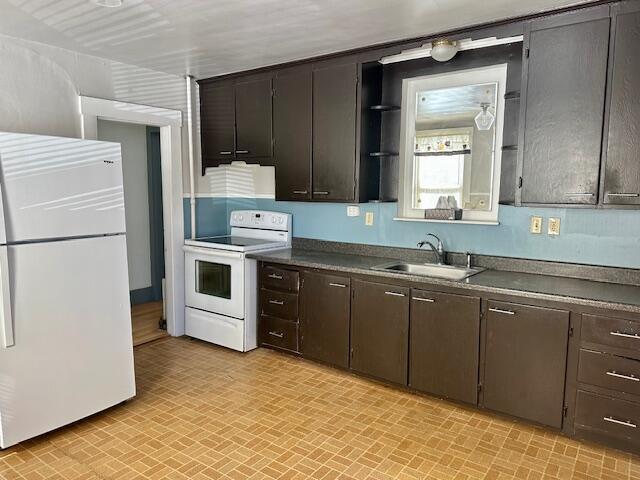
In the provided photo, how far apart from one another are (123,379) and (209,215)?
2.02 m

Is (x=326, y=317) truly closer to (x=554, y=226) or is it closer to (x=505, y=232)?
(x=505, y=232)

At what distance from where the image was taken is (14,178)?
7.52 ft

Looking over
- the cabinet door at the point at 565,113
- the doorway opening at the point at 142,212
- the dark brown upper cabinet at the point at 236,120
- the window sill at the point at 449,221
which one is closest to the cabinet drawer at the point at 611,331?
the cabinet door at the point at 565,113

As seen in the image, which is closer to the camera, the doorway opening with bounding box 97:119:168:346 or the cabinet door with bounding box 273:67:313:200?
the cabinet door with bounding box 273:67:313:200

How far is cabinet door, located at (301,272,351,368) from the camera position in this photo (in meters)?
3.32

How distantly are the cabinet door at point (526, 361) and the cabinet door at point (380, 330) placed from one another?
0.56 meters

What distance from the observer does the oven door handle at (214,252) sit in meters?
3.74

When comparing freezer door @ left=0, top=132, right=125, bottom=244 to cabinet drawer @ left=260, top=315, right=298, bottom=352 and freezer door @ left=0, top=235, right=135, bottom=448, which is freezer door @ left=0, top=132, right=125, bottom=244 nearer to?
freezer door @ left=0, top=235, right=135, bottom=448

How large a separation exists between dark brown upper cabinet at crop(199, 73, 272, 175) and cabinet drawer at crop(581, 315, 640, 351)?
2.71 metres

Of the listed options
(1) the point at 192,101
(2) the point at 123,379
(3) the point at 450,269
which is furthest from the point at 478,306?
(1) the point at 192,101

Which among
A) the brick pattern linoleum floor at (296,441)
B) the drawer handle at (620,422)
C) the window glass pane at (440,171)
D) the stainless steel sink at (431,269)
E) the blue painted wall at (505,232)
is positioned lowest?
the brick pattern linoleum floor at (296,441)

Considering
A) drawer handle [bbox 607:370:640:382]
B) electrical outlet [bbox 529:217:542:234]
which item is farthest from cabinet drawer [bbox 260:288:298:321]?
drawer handle [bbox 607:370:640:382]

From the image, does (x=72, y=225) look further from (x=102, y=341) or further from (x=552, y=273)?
(x=552, y=273)

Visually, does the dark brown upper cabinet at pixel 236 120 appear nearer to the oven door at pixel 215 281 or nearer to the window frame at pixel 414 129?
the oven door at pixel 215 281
